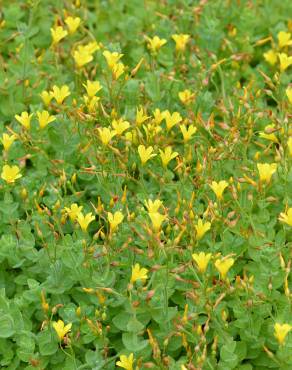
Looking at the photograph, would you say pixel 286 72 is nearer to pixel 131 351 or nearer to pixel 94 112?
pixel 94 112

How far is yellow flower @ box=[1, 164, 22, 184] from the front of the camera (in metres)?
3.27

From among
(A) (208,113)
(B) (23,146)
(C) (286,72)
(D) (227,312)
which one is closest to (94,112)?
(B) (23,146)

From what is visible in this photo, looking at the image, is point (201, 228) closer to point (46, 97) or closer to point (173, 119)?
point (173, 119)

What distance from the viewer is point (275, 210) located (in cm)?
347

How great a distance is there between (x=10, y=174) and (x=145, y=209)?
0.57 m

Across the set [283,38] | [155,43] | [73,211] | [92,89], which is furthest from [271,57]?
[73,211]

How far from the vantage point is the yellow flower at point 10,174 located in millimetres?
3273

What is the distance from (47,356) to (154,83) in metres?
1.43

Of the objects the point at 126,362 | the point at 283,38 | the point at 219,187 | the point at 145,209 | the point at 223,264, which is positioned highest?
the point at 283,38

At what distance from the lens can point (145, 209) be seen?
3.43 m

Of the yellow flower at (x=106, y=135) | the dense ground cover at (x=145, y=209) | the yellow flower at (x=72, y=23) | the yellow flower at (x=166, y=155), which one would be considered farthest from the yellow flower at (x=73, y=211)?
the yellow flower at (x=72, y=23)

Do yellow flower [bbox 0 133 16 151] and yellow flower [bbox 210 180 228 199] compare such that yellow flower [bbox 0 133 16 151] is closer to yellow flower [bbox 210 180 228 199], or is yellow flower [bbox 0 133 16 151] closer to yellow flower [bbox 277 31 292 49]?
yellow flower [bbox 210 180 228 199]

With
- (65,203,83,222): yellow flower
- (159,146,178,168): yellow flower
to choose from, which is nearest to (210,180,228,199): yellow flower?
(159,146,178,168): yellow flower

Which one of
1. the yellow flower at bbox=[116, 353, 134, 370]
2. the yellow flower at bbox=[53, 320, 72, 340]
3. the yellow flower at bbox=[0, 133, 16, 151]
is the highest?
the yellow flower at bbox=[0, 133, 16, 151]
